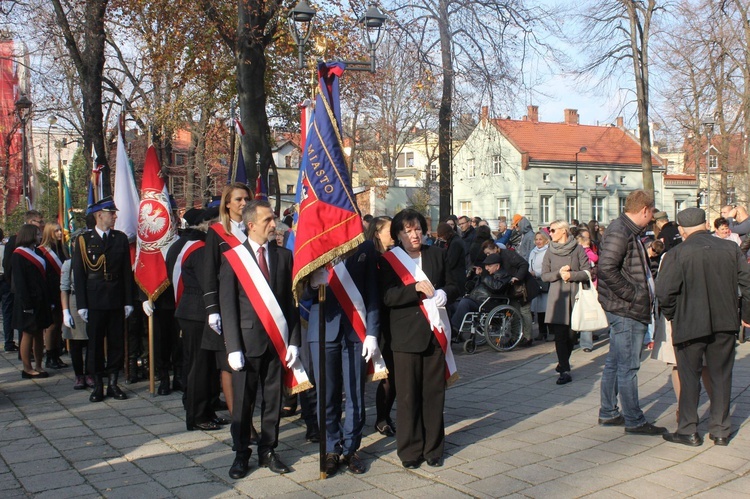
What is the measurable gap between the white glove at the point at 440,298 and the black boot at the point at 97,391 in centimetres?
436

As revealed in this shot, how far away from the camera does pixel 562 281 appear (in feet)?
31.6

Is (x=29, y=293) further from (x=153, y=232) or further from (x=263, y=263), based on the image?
(x=263, y=263)

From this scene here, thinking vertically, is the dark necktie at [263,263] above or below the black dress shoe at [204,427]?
above

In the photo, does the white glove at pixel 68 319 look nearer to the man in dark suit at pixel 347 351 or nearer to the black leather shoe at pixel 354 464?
the man in dark suit at pixel 347 351

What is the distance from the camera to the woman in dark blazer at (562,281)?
9125 mm

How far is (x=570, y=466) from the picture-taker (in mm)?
5852

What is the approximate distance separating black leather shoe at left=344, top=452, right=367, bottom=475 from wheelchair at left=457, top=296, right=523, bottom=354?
6.13m

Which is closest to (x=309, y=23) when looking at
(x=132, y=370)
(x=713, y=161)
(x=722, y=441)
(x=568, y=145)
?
(x=132, y=370)

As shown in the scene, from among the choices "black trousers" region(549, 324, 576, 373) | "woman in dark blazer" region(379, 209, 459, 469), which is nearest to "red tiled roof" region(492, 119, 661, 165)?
"black trousers" region(549, 324, 576, 373)

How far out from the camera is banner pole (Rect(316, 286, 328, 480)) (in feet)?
18.4

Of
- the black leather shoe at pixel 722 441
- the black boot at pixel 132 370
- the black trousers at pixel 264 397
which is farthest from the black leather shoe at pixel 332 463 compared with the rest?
the black boot at pixel 132 370

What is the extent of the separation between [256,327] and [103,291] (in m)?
3.34

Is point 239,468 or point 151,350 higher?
point 151,350

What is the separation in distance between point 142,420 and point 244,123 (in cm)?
691
